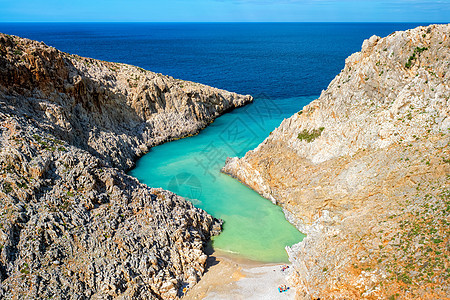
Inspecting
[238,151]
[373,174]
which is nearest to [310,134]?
[373,174]

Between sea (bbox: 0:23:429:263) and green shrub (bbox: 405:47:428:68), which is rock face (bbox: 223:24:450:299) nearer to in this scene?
green shrub (bbox: 405:47:428:68)

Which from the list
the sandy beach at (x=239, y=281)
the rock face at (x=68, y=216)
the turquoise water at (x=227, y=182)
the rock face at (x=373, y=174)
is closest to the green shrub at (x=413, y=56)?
the rock face at (x=373, y=174)

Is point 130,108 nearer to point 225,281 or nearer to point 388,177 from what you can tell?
point 225,281

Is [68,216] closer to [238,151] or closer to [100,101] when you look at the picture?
[100,101]

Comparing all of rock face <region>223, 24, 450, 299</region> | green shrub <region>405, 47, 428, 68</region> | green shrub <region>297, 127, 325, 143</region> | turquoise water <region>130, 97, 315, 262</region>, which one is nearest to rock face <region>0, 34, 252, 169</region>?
turquoise water <region>130, 97, 315, 262</region>

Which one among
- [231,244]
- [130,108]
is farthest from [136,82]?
[231,244]

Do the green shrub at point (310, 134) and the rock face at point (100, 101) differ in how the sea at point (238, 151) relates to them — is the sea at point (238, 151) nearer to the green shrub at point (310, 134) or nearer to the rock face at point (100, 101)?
the rock face at point (100, 101)
